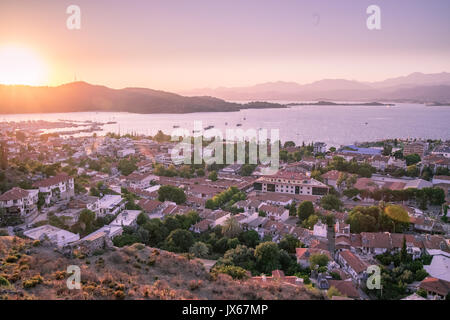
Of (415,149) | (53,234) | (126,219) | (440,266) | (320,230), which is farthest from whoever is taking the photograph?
(415,149)

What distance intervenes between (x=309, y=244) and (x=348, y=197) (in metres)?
5.84

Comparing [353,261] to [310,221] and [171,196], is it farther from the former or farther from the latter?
[171,196]

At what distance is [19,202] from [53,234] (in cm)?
194

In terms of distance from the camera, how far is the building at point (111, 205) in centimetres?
→ 1054

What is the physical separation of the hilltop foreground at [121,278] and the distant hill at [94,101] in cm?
5789

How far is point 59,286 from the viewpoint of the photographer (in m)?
4.47

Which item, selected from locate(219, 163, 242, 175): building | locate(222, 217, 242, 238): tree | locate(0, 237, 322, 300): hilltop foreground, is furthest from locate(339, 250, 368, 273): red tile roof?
locate(219, 163, 242, 175): building

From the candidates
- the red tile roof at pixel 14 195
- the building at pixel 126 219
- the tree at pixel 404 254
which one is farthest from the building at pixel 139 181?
the tree at pixel 404 254

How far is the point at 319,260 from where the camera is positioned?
7.65m

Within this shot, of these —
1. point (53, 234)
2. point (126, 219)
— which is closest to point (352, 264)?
point (126, 219)

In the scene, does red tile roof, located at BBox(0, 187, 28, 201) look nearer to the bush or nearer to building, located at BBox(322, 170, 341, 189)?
the bush

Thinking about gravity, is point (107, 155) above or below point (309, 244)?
above

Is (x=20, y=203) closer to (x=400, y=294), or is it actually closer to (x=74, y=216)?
(x=74, y=216)
